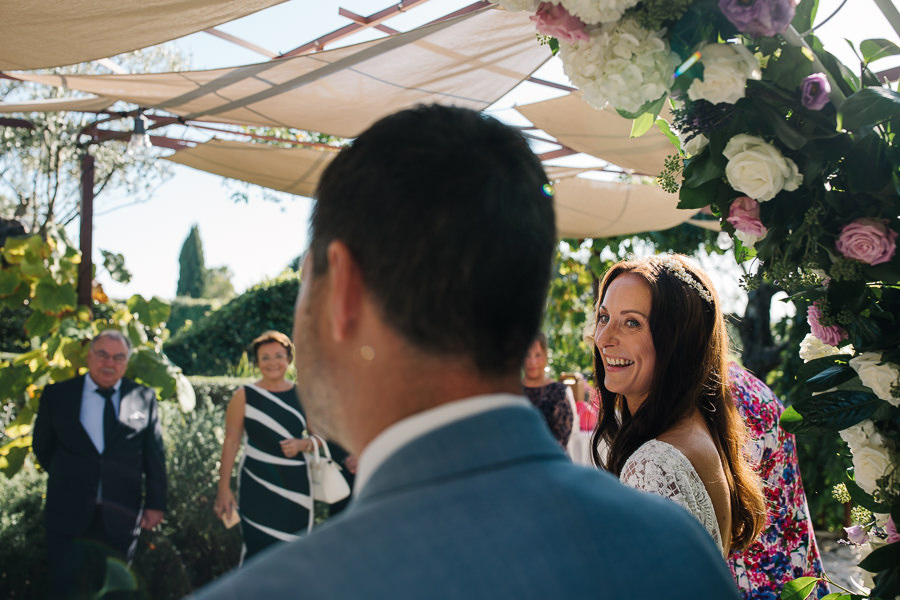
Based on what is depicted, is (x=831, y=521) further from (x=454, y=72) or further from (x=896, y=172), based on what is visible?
(x=896, y=172)

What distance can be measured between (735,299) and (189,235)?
42811 millimetres

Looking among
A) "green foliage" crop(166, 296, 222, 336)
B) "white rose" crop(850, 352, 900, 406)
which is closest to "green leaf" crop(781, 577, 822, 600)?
"white rose" crop(850, 352, 900, 406)

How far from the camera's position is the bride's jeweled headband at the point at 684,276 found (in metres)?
2.44

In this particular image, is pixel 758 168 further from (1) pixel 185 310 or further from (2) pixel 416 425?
(1) pixel 185 310

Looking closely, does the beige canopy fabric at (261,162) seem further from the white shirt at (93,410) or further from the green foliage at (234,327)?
the green foliage at (234,327)

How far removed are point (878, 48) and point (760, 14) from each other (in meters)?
0.38

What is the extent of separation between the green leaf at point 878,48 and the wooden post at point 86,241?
5808 mm

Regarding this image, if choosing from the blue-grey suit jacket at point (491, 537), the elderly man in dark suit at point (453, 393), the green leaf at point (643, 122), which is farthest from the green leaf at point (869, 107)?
the blue-grey suit jacket at point (491, 537)

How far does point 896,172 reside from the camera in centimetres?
170

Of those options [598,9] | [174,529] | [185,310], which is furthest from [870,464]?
[185,310]

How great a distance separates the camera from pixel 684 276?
2443 millimetres

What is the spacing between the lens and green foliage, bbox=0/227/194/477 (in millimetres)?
5707

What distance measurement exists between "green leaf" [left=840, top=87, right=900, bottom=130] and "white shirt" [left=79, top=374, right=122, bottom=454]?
475cm

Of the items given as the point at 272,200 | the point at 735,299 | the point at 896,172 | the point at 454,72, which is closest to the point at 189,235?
the point at 272,200
